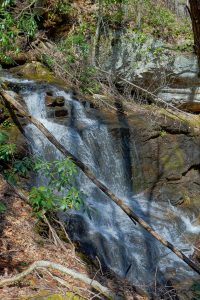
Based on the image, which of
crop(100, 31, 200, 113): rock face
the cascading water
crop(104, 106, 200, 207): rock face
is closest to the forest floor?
the cascading water

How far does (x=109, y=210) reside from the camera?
840cm

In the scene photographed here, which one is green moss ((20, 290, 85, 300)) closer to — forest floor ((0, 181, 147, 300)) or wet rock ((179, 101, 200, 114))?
forest floor ((0, 181, 147, 300))

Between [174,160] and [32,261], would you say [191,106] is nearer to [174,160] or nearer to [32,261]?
[174,160]

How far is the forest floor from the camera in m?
3.87

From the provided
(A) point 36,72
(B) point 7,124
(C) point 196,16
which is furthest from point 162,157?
(C) point 196,16

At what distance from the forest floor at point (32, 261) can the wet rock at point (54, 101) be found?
425 centimetres

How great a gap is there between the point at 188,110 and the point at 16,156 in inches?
308

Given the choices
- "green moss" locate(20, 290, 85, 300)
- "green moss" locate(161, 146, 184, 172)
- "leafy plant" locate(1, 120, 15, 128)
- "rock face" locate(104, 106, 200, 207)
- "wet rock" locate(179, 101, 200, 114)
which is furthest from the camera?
"wet rock" locate(179, 101, 200, 114)

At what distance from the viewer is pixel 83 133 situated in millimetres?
9586

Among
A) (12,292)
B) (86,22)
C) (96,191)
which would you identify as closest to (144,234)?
(96,191)

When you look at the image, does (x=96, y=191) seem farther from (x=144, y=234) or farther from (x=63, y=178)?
(x=63, y=178)

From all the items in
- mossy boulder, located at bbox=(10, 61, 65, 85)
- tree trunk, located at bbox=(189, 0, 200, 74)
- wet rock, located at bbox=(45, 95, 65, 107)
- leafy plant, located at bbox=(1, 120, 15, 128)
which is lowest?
leafy plant, located at bbox=(1, 120, 15, 128)

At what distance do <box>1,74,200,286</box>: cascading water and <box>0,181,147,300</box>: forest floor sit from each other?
0.92 metres

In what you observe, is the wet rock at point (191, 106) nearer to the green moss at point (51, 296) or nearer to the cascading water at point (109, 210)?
the cascading water at point (109, 210)
